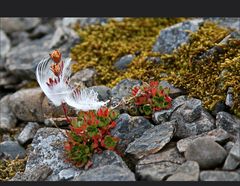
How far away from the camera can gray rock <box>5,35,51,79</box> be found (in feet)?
28.6

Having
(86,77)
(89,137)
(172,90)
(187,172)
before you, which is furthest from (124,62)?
(187,172)

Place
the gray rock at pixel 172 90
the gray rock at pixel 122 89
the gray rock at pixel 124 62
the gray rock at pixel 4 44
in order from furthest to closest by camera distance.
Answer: the gray rock at pixel 4 44 < the gray rock at pixel 124 62 < the gray rock at pixel 122 89 < the gray rock at pixel 172 90

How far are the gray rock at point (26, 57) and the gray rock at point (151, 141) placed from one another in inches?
113

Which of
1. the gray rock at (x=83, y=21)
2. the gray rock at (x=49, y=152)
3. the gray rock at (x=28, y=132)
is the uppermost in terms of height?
the gray rock at (x=83, y=21)

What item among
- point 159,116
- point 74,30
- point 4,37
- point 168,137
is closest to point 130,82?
point 159,116

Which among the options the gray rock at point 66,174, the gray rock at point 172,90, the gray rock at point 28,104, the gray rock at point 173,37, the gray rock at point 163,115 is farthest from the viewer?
the gray rock at point 173,37

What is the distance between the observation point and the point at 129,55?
26.8 feet

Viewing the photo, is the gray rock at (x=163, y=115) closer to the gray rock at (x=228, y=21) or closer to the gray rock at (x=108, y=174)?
the gray rock at (x=108, y=174)

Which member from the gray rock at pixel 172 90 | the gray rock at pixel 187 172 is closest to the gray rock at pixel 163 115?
the gray rock at pixel 172 90

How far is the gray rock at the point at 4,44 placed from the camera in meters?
9.47

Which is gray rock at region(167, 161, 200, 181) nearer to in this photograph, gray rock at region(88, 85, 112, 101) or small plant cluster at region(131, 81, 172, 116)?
small plant cluster at region(131, 81, 172, 116)

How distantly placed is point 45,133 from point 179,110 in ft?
5.20

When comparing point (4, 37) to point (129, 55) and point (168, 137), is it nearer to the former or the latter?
point (129, 55)

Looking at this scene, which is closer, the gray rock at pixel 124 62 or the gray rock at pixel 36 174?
the gray rock at pixel 36 174
